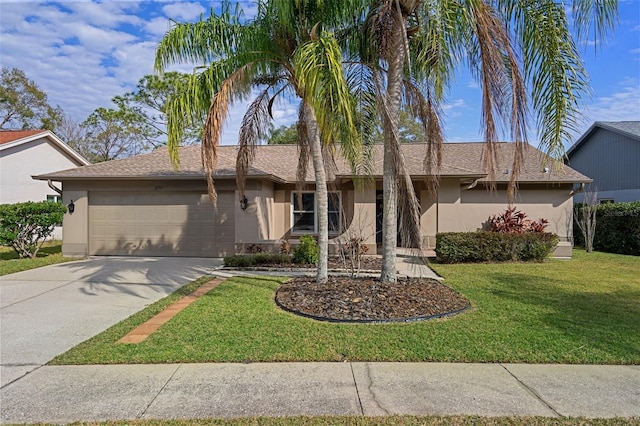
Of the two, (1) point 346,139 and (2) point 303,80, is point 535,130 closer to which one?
(1) point 346,139

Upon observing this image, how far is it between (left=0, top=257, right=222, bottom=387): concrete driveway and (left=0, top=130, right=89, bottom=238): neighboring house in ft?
36.4

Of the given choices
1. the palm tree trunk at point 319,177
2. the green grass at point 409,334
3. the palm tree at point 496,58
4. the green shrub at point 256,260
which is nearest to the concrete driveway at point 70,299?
the green grass at point 409,334

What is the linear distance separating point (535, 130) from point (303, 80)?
3.74 m

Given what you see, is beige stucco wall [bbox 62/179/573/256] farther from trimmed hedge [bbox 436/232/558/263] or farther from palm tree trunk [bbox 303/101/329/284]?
palm tree trunk [bbox 303/101/329/284]

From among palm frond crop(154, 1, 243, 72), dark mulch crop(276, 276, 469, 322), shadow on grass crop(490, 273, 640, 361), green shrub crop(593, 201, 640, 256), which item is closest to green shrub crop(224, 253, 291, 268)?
dark mulch crop(276, 276, 469, 322)

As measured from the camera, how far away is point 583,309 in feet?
21.2

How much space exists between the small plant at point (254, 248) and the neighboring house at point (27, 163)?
12587 millimetres

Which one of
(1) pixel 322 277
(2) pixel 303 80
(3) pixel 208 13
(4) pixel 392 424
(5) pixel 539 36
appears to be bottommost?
(4) pixel 392 424

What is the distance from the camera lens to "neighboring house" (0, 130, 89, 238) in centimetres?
1923

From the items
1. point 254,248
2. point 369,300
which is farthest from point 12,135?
point 369,300

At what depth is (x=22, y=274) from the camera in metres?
9.73

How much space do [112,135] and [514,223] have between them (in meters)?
32.9

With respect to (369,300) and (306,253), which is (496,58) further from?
(306,253)

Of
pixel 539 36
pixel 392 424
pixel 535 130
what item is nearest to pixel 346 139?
pixel 535 130
